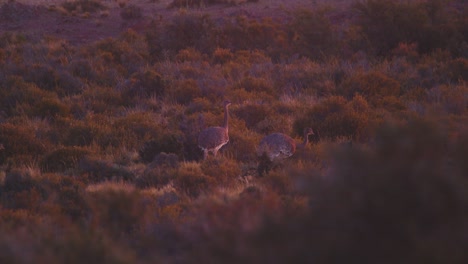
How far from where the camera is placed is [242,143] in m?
10.9

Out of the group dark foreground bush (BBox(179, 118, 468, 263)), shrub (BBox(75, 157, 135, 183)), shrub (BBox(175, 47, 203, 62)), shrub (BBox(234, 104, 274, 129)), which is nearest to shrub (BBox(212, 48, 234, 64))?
shrub (BBox(175, 47, 203, 62))

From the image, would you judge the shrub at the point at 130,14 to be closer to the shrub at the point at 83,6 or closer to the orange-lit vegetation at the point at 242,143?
the orange-lit vegetation at the point at 242,143

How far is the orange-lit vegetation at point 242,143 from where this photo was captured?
355cm

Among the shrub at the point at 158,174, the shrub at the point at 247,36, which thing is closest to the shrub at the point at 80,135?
the shrub at the point at 158,174

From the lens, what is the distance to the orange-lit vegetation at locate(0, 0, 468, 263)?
3549 mm

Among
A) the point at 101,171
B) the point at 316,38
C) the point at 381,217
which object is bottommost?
the point at 316,38

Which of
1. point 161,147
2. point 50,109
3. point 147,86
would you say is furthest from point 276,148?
point 147,86

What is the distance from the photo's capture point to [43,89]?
16469mm

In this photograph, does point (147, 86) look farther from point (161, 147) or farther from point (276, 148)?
point (276, 148)

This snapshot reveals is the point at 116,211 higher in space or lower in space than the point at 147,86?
higher

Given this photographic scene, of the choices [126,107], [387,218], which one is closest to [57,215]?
[387,218]

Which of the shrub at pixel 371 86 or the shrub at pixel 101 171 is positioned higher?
the shrub at pixel 101 171

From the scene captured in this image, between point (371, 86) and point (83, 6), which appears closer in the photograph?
point (371, 86)

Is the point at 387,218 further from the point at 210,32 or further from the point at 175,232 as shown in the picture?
the point at 210,32
